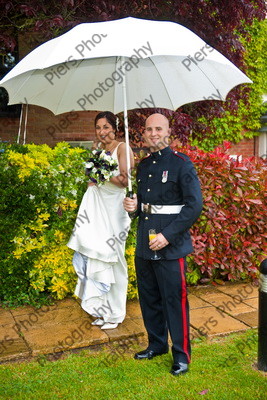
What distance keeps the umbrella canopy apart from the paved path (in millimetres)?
2077

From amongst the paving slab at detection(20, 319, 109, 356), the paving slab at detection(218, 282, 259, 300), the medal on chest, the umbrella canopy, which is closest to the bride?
the paving slab at detection(20, 319, 109, 356)

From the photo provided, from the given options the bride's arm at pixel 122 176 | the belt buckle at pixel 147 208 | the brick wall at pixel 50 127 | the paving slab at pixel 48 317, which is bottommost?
the paving slab at pixel 48 317

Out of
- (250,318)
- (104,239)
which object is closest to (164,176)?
(104,239)

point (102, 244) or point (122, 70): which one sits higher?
point (122, 70)

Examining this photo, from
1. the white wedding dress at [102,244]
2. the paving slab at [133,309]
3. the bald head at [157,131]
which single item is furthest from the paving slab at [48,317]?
the bald head at [157,131]

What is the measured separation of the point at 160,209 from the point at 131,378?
1.31 m

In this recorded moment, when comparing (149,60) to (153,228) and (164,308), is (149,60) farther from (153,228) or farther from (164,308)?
(164,308)

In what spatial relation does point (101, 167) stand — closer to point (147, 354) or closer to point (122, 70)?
point (122, 70)

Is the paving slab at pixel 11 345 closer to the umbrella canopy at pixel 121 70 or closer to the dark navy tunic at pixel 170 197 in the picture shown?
the dark navy tunic at pixel 170 197

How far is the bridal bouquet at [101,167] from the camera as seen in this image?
155 inches

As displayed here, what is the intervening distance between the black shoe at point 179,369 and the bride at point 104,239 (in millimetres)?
987

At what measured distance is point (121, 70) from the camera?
12.2ft

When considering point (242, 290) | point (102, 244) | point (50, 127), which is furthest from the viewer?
point (50, 127)

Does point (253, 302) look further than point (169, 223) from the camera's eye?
Yes
